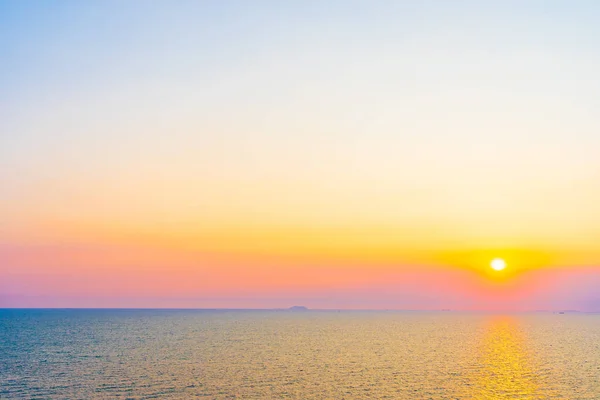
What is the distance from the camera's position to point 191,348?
5748 inches

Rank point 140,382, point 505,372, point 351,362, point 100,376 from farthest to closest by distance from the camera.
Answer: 1. point 351,362
2. point 505,372
3. point 100,376
4. point 140,382

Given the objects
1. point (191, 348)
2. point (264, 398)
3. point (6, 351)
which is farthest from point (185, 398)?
point (6, 351)

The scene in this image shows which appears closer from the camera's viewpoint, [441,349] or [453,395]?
[453,395]

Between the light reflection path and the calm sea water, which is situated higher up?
the calm sea water

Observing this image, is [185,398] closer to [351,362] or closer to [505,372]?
[351,362]

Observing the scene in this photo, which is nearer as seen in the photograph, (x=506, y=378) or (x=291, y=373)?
(x=291, y=373)

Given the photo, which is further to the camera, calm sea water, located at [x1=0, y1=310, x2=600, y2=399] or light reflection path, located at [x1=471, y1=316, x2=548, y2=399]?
light reflection path, located at [x1=471, y1=316, x2=548, y2=399]

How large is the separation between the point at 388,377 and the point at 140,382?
134 ft

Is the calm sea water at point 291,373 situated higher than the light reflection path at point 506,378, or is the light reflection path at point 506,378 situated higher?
the calm sea water at point 291,373

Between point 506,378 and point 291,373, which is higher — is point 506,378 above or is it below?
below

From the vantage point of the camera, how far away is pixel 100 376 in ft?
306

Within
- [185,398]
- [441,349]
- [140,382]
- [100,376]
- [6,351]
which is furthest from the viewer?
[441,349]

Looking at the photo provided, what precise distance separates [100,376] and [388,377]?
160ft

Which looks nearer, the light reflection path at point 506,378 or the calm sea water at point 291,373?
the calm sea water at point 291,373
